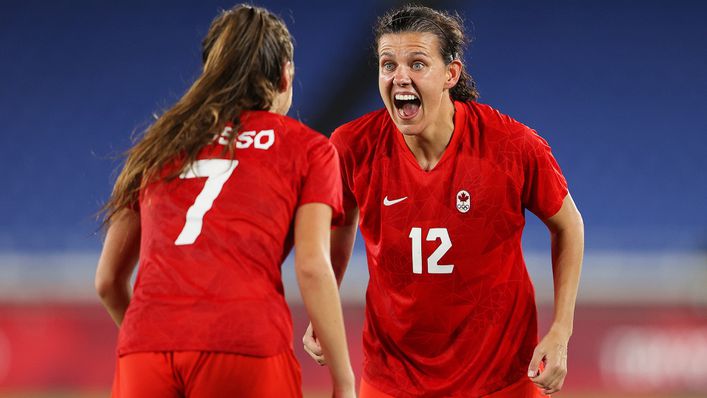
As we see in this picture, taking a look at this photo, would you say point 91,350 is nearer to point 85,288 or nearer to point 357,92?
point 85,288

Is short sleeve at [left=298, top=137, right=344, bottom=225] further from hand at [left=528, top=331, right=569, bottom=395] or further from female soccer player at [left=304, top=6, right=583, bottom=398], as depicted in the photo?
hand at [left=528, top=331, right=569, bottom=395]

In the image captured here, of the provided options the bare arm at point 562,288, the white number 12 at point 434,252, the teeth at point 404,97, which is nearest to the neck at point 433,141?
the teeth at point 404,97

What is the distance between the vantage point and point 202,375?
90.0 inches

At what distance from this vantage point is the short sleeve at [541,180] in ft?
10.7

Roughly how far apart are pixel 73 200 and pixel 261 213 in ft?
27.8

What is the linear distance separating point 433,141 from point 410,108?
0.14 meters

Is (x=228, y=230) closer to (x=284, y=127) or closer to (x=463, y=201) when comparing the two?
(x=284, y=127)

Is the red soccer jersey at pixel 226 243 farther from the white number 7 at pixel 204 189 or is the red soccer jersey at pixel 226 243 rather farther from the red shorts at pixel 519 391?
the red shorts at pixel 519 391

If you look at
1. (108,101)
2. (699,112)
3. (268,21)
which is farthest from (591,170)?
(268,21)

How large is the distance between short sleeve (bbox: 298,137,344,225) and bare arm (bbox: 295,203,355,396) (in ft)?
0.07

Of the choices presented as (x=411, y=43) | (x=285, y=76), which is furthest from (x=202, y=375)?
(x=411, y=43)

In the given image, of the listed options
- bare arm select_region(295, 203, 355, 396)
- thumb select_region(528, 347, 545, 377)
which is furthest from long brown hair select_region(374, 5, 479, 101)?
bare arm select_region(295, 203, 355, 396)

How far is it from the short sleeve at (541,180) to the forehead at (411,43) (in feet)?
1.47

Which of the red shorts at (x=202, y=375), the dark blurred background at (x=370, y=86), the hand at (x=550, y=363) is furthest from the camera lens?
the dark blurred background at (x=370, y=86)
